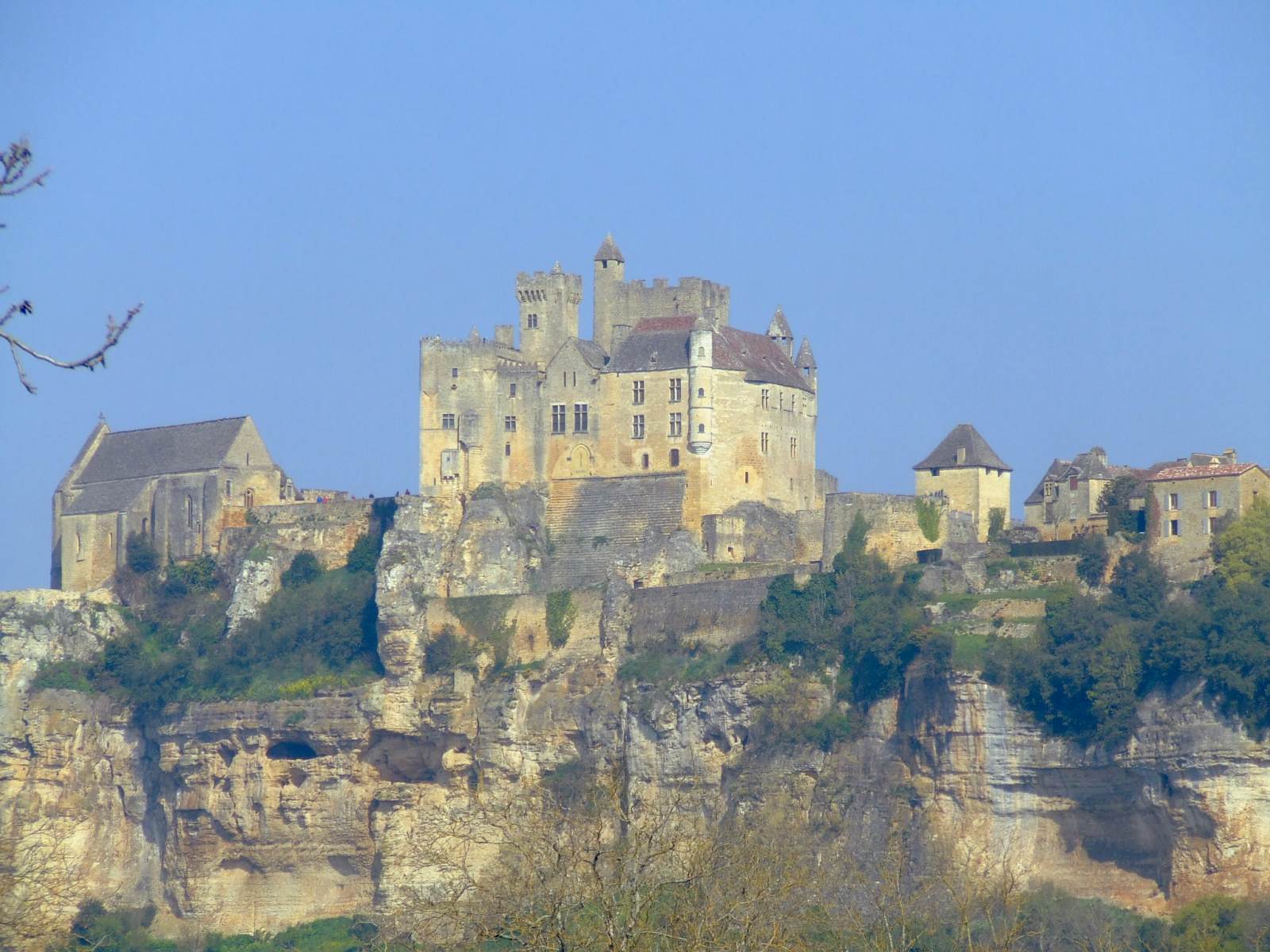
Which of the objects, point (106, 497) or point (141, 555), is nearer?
point (141, 555)

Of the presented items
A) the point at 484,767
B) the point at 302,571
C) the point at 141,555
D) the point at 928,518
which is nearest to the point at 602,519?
the point at 484,767

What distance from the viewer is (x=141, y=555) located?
85.7 m

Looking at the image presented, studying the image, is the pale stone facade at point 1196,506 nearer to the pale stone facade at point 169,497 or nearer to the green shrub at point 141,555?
the pale stone facade at point 169,497

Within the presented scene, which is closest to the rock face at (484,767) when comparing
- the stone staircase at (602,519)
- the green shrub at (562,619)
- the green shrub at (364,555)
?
the green shrub at (562,619)

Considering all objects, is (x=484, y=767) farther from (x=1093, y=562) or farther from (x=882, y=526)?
(x=1093, y=562)

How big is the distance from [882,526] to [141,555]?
2256 centimetres

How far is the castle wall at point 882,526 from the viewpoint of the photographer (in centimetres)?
7600

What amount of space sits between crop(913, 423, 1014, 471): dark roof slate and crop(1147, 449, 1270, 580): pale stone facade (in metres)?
7.30

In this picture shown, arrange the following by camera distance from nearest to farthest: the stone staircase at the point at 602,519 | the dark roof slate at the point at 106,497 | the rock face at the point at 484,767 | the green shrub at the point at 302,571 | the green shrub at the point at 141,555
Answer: the rock face at the point at 484,767
the stone staircase at the point at 602,519
the green shrub at the point at 302,571
the green shrub at the point at 141,555
the dark roof slate at the point at 106,497

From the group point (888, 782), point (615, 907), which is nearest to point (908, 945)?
point (615, 907)

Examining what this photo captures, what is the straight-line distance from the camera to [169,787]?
84125mm

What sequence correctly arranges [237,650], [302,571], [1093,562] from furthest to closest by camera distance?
[302,571], [237,650], [1093,562]

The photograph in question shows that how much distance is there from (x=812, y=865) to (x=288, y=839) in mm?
22345

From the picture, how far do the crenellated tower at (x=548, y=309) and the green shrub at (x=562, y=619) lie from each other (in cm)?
849
